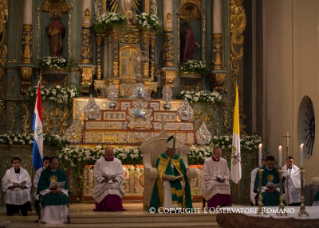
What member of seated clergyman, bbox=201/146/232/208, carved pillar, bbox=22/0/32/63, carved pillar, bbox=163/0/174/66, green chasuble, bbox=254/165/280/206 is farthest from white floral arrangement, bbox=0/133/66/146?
green chasuble, bbox=254/165/280/206

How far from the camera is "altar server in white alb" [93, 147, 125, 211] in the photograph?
1270cm

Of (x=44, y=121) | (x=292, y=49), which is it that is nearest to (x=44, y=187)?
(x=44, y=121)

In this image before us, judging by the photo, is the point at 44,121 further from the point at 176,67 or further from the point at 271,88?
the point at 271,88

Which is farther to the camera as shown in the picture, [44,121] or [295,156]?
[44,121]

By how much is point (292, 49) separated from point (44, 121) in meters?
7.03

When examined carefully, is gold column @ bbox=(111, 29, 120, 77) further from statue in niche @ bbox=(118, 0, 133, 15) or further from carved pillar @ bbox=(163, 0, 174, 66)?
carved pillar @ bbox=(163, 0, 174, 66)

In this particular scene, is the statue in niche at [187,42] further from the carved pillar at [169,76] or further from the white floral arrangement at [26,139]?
the white floral arrangement at [26,139]

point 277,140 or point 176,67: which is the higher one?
point 176,67

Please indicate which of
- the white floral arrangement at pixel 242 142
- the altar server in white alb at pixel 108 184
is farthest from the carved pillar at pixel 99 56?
the altar server in white alb at pixel 108 184

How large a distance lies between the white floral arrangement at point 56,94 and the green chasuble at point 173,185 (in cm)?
501

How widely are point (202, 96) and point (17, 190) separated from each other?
20.1 ft

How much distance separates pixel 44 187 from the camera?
12.0 metres

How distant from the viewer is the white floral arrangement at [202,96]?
17109mm

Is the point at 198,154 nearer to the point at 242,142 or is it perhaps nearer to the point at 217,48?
the point at 242,142
